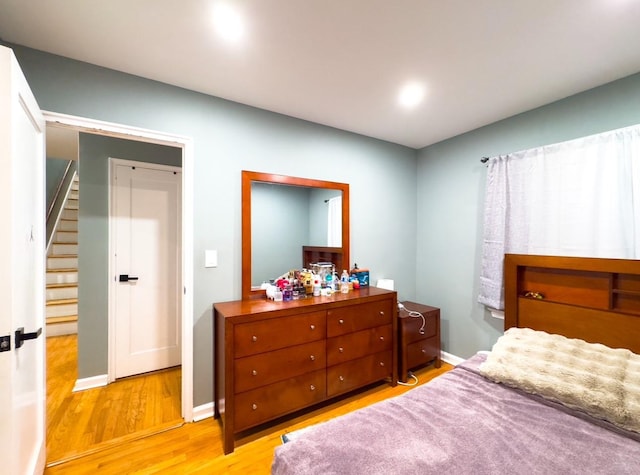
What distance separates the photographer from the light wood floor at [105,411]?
180 cm

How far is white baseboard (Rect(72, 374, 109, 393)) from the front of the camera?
242 cm

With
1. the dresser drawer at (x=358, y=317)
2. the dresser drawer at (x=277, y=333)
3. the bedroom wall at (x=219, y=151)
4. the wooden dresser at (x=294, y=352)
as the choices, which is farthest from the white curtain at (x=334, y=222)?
the dresser drawer at (x=277, y=333)

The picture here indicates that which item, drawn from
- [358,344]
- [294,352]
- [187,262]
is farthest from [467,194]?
[187,262]

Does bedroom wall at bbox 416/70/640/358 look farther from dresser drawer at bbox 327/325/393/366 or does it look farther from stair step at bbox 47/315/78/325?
stair step at bbox 47/315/78/325

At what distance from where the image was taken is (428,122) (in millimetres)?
2607

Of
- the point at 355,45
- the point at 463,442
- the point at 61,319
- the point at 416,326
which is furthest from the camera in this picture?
the point at 61,319

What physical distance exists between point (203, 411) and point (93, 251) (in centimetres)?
175

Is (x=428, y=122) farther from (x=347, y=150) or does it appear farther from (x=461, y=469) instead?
(x=461, y=469)

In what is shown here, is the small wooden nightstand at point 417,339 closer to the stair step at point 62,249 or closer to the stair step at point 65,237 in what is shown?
the stair step at point 62,249

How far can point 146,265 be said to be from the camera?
2738mm

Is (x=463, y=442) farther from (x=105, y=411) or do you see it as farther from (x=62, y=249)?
(x=62, y=249)

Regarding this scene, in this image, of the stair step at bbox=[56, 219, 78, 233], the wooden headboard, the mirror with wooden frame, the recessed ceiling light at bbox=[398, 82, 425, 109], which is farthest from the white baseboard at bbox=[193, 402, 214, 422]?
the stair step at bbox=[56, 219, 78, 233]

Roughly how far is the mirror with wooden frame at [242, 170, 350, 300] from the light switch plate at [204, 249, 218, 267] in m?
0.21

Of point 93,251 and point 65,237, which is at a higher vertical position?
point 65,237
